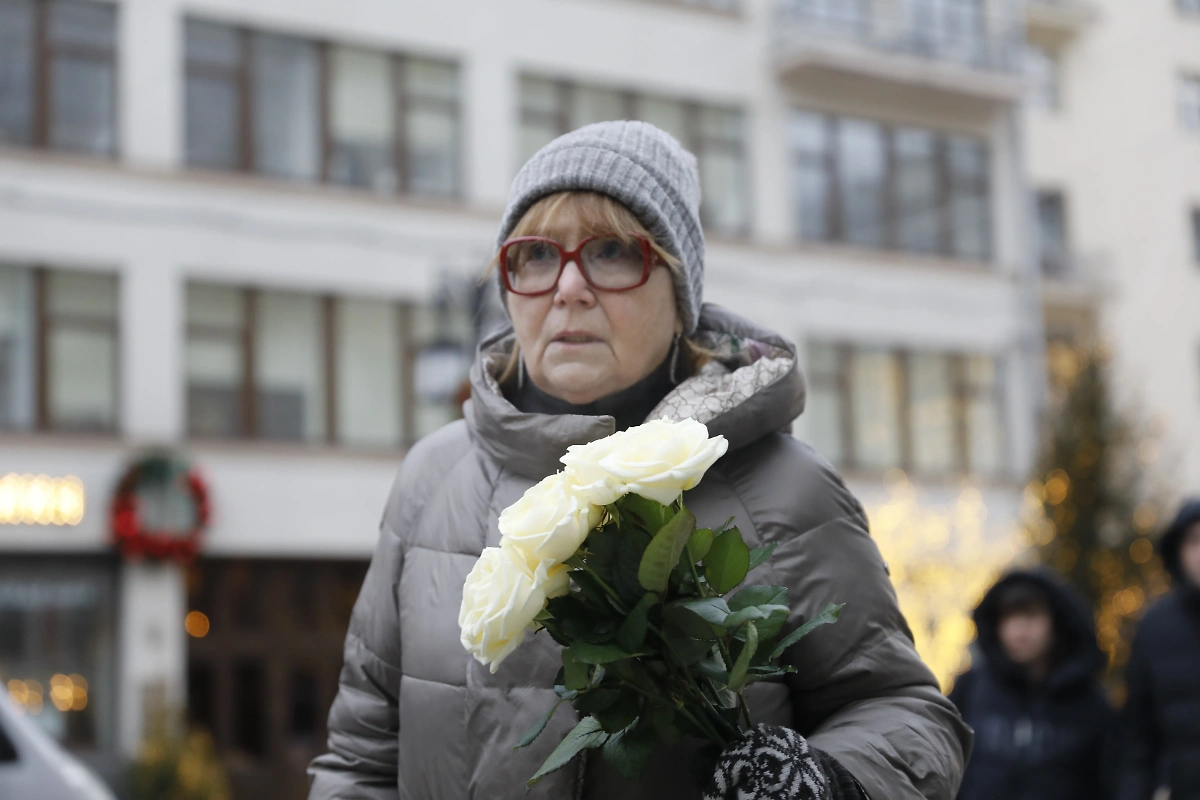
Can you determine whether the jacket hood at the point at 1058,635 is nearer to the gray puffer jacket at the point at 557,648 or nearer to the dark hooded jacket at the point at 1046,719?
the dark hooded jacket at the point at 1046,719

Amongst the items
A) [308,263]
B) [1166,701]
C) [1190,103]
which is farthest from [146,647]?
[1190,103]

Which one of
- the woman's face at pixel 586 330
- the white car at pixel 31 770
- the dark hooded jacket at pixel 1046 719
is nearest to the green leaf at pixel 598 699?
the woman's face at pixel 586 330

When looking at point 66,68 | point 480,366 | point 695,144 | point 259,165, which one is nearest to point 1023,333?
point 695,144

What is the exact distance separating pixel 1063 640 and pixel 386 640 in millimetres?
4471

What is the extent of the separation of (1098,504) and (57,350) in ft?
43.2

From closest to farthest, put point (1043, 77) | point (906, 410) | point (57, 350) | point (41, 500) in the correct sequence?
point (41, 500), point (57, 350), point (906, 410), point (1043, 77)

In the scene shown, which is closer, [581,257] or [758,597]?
[758,597]

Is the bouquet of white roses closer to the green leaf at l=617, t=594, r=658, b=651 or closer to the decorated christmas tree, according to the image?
the green leaf at l=617, t=594, r=658, b=651

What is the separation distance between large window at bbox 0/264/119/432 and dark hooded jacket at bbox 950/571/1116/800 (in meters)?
16.4

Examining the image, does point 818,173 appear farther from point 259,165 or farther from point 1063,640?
point 1063,640

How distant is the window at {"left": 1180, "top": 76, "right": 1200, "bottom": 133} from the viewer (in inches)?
1348

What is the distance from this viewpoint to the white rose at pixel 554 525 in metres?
1.94

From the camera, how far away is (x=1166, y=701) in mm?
5680

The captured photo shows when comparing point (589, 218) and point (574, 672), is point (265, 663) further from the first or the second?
point (574, 672)
